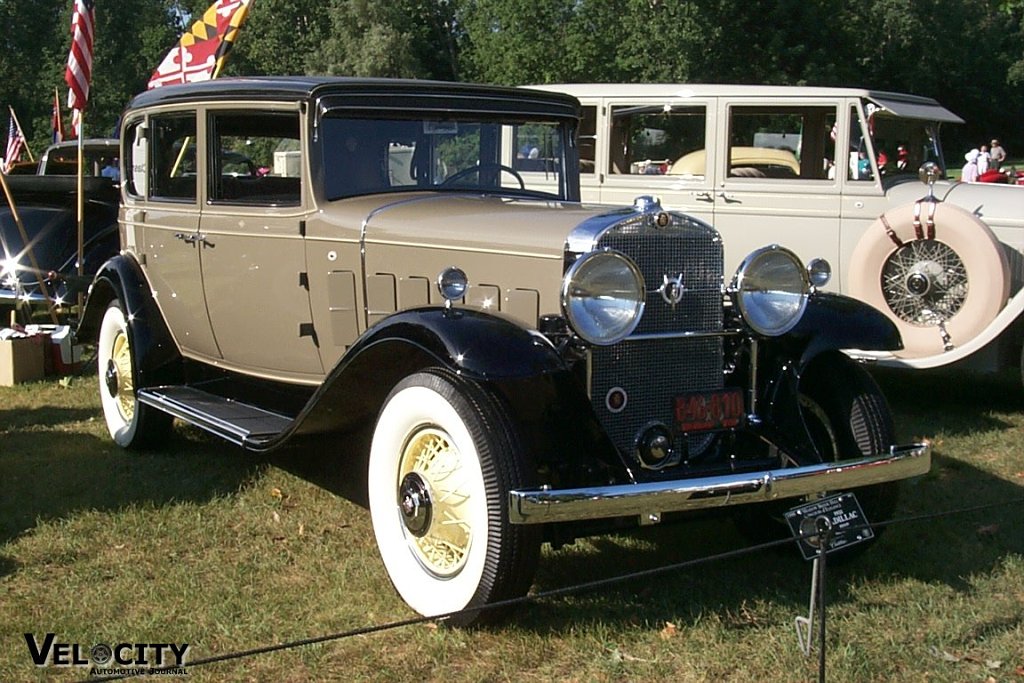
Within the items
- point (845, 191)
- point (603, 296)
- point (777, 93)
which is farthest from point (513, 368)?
point (777, 93)

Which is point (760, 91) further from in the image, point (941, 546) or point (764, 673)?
point (764, 673)

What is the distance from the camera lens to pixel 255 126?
549 centimetres

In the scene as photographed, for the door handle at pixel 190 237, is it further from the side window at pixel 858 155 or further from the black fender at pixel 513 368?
the side window at pixel 858 155

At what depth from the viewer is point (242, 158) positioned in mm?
5789

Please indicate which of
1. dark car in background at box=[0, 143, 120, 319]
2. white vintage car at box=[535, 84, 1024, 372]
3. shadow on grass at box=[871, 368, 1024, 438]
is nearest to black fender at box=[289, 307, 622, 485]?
shadow on grass at box=[871, 368, 1024, 438]

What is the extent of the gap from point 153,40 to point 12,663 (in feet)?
147

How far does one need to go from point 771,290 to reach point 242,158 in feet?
9.56

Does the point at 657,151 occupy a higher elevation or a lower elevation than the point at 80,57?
lower

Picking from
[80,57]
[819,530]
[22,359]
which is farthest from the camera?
[80,57]

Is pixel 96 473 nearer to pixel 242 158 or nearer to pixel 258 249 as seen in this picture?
pixel 258 249

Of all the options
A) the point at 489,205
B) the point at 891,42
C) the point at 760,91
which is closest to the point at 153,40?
A: the point at 891,42

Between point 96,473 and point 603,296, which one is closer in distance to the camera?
point 603,296

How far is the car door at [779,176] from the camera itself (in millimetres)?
7934

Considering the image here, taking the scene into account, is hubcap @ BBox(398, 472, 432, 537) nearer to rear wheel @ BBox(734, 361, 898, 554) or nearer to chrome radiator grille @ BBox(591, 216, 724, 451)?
chrome radiator grille @ BBox(591, 216, 724, 451)
